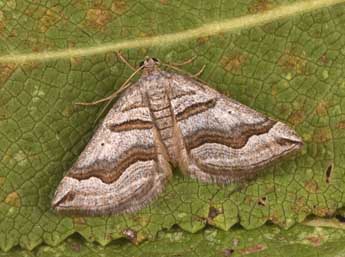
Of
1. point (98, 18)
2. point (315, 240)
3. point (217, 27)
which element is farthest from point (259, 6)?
point (315, 240)

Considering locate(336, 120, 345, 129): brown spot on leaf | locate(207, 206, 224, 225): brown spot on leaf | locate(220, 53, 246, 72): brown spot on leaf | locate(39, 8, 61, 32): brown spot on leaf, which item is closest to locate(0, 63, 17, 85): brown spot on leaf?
locate(39, 8, 61, 32): brown spot on leaf

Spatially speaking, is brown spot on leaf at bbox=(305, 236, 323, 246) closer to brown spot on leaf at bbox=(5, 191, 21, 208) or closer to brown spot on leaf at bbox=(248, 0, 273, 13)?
brown spot on leaf at bbox=(248, 0, 273, 13)

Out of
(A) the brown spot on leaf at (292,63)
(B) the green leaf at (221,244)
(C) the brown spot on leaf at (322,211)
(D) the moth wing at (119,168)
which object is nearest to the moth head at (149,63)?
(D) the moth wing at (119,168)

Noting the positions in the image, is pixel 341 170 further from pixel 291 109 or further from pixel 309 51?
pixel 309 51

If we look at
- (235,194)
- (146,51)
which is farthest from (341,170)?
(146,51)

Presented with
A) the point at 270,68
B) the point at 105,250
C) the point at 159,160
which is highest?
the point at 270,68

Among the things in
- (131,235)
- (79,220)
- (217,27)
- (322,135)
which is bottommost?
(131,235)

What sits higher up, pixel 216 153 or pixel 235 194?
pixel 216 153

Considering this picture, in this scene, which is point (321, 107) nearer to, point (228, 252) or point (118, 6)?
point (228, 252)
